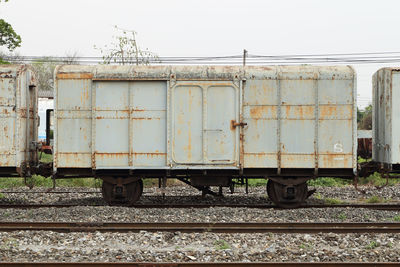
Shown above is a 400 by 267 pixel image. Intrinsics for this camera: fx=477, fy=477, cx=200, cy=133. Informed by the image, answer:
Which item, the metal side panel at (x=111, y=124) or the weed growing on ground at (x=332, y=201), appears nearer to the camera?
the metal side panel at (x=111, y=124)

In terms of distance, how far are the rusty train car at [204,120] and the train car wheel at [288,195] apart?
0.86 ft

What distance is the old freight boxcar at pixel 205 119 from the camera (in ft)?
41.0

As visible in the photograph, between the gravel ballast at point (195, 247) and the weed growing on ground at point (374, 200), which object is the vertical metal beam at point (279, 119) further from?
the gravel ballast at point (195, 247)

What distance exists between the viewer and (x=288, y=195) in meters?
12.8

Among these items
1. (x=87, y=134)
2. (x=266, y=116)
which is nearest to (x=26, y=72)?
(x=87, y=134)

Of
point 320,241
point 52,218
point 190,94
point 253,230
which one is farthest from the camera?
point 190,94

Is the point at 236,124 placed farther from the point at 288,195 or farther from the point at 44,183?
the point at 44,183

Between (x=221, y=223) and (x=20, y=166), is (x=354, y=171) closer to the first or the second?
(x=221, y=223)

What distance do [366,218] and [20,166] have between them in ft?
29.2

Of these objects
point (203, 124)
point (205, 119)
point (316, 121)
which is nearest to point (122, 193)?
point (203, 124)

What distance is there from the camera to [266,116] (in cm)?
1258

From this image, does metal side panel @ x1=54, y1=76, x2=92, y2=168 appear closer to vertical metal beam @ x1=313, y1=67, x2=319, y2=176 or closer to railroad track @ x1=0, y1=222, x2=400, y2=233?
railroad track @ x1=0, y1=222, x2=400, y2=233

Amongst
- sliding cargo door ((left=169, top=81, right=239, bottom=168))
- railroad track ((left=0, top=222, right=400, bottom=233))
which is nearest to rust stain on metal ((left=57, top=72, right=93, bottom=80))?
sliding cargo door ((left=169, top=81, right=239, bottom=168))

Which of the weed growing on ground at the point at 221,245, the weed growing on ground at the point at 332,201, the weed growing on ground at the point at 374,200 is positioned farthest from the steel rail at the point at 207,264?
the weed growing on ground at the point at 374,200
